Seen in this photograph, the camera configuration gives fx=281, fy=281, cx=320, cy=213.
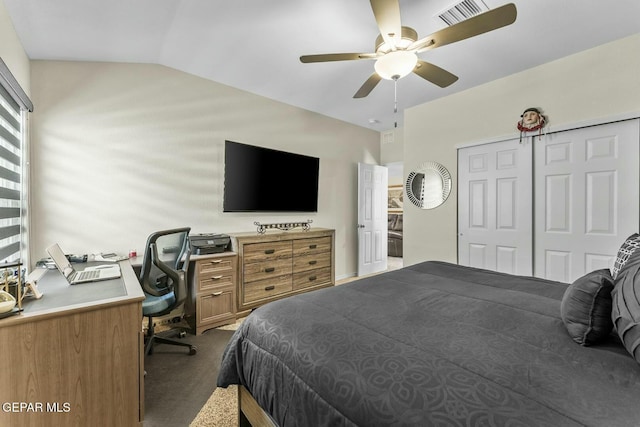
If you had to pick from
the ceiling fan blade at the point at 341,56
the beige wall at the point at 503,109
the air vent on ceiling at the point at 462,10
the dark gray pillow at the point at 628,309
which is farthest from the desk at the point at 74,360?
the beige wall at the point at 503,109

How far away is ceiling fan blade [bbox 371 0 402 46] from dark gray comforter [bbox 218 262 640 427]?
158 centimetres

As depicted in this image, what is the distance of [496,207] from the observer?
10.9 ft

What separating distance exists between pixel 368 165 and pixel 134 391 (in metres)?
4.38

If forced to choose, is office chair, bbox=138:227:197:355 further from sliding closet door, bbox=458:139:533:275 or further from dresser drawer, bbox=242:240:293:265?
sliding closet door, bbox=458:139:533:275

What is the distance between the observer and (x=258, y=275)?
323 centimetres

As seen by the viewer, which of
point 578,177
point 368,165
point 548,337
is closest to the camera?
point 548,337

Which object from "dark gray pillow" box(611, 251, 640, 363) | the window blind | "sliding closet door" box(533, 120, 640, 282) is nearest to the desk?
the window blind

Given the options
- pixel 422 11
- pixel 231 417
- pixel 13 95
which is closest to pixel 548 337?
pixel 231 417

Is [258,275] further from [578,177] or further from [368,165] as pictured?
[578,177]

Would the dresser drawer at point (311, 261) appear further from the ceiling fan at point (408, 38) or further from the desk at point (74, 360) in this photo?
the ceiling fan at point (408, 38)

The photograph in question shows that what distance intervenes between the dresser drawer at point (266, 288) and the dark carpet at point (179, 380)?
0.57m

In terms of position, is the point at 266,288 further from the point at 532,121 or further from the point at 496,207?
the point at 532,121

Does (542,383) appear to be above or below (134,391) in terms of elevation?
above

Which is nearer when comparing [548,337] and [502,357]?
[502,357]
